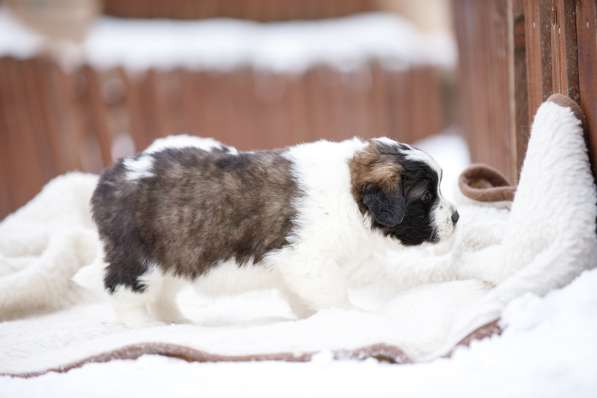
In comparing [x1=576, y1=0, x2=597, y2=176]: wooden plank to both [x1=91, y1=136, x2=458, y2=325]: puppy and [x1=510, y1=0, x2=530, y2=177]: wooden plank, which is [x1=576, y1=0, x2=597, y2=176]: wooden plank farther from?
[x1=510, y1=0, x2=530, y2=177]: wooden plank

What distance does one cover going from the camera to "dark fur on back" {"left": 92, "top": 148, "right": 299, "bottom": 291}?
3.12 meters

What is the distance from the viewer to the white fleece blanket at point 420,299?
2.48m

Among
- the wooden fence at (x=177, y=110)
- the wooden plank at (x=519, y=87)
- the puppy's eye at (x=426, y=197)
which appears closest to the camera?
the puppy's eye at (x=426, y=197)

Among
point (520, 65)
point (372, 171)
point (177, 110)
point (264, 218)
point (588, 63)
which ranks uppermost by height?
point (588, 63)

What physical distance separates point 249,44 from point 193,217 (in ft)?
29.1

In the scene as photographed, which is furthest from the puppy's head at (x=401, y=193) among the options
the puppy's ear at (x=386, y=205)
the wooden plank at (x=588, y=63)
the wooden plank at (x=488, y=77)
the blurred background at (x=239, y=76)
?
the blurred background at (x=239, y=76)

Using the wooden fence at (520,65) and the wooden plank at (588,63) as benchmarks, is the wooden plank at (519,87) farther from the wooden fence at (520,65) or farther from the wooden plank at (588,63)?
the wooden plank at (588,63)

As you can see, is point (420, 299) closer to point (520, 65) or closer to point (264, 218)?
point (264, 218)

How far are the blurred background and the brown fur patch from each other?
5.96 ft

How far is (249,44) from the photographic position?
1165 cm

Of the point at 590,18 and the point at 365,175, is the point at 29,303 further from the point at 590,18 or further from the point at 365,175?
the point at 590,18

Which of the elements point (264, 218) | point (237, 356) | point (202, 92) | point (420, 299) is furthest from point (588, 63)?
point (202, 92)

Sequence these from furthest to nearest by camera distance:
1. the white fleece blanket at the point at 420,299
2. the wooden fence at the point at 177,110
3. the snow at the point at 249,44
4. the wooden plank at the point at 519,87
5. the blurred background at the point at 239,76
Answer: the snow at the point at 249,44, the wooden fence at the point at 177,110, the blurred background at the point at 239,76, the wooden plank at the point at 519,87, the white fleece blanket at the point at 420,299

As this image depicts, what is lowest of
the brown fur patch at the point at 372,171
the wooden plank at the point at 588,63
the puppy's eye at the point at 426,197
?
the puppy's eye at the point at 426,197
